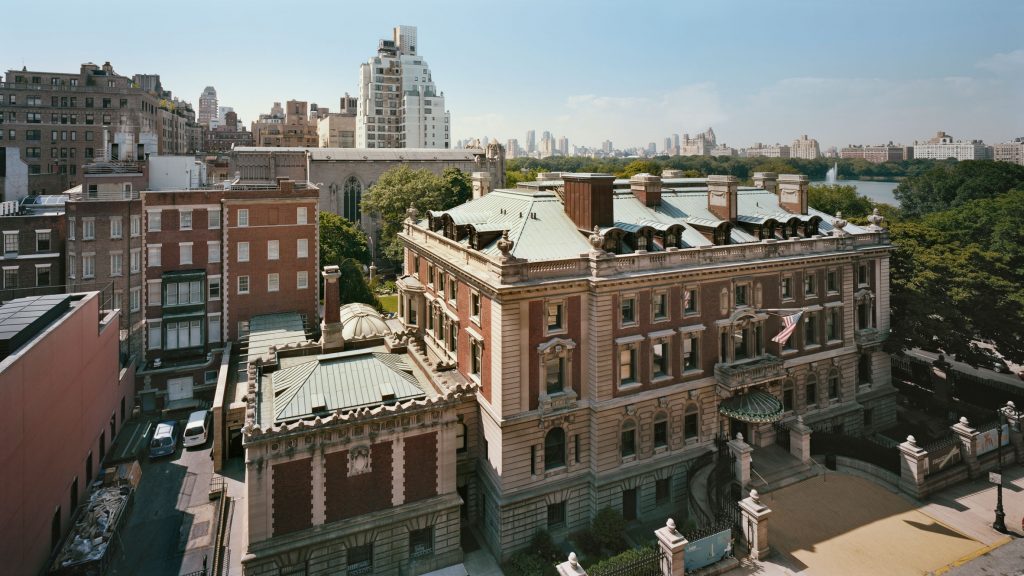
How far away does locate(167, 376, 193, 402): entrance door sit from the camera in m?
48.3

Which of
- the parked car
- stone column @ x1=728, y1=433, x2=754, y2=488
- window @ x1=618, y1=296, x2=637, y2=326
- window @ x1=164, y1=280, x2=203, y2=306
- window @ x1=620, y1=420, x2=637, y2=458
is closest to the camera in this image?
stone column @ x1=728, y1=433, x2=754, y2=488

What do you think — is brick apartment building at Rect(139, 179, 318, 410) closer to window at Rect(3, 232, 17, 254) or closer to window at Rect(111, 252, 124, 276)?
window at Rect(111, 252, 124, 276)

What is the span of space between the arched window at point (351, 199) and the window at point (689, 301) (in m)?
80.8

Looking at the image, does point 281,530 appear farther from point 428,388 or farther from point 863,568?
point 863,568

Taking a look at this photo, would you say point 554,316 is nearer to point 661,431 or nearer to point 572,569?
point 661,431

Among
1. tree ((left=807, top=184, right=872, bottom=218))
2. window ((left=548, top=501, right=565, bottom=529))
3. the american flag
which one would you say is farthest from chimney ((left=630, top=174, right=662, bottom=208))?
tree ((left=807, top=184, right=872, bottom=218))

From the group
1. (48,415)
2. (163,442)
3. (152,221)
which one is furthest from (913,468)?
(152,221)

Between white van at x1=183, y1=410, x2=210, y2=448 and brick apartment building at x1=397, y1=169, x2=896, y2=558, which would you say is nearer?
brick apartment building at x1=397, y1=169, x2=896, y2=558

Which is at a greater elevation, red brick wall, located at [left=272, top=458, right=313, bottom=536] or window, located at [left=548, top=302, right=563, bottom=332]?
window, located at [left=548, top=302, right=563, bottom=332]

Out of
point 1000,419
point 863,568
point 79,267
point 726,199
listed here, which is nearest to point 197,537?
Answer: point 79,267

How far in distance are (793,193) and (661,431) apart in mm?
22146

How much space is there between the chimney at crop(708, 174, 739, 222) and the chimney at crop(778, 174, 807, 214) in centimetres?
648

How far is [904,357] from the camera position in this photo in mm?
50594

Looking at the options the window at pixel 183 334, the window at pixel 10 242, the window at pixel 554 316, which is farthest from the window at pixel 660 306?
the window at pixel 10 242
